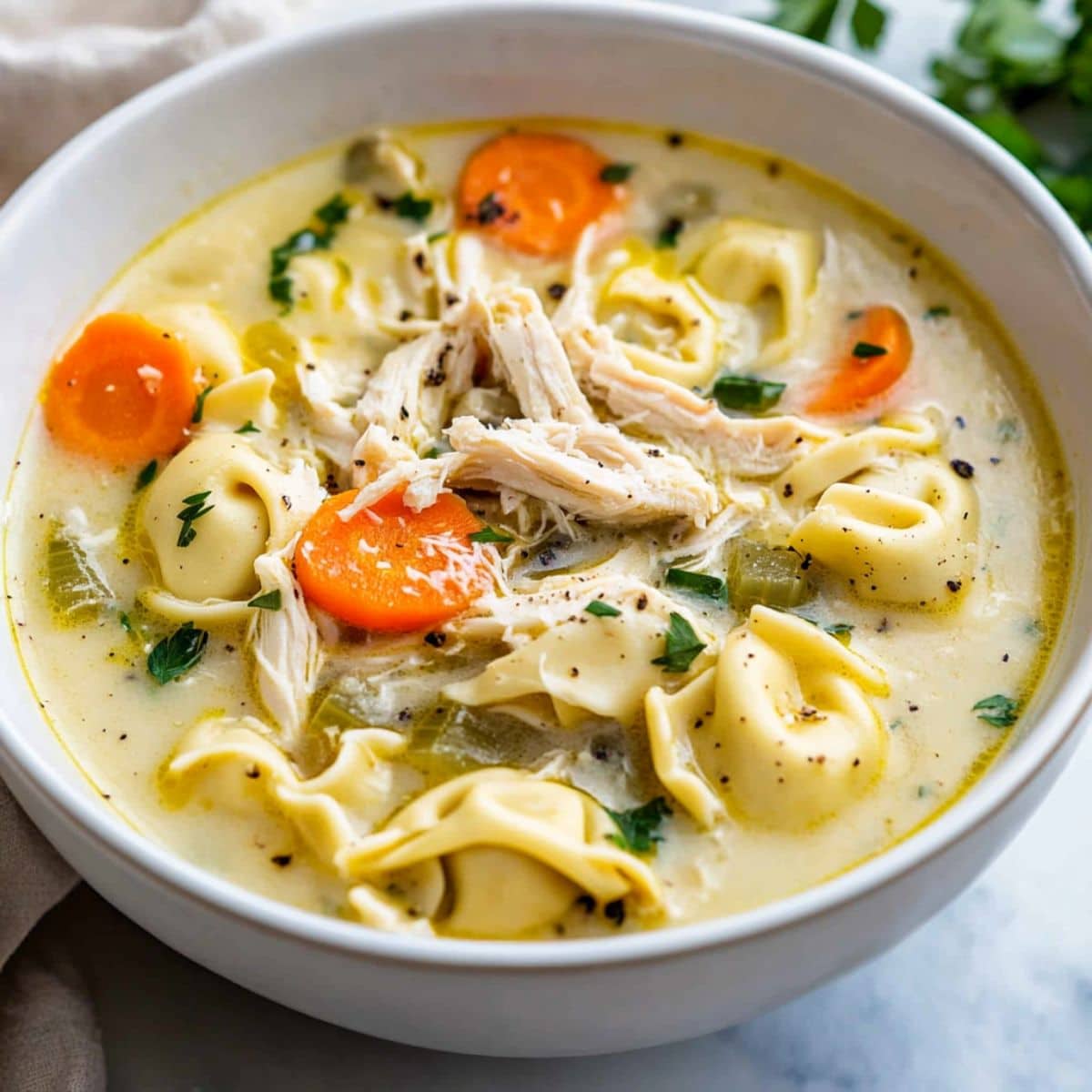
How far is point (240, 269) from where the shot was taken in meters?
4.30

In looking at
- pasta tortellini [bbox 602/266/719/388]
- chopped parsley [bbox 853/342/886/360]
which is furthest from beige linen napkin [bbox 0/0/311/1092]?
chopped parsley [bbox 853/342/886/360]

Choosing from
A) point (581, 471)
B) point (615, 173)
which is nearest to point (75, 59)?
point (615, 173)

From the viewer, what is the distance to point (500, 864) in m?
2.96

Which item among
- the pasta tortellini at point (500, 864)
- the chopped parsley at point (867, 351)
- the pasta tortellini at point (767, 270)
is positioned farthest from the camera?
the pasta tortellini at point (767, 270)

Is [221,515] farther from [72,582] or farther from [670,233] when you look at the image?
[670,233]

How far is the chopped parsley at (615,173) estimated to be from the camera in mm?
4496

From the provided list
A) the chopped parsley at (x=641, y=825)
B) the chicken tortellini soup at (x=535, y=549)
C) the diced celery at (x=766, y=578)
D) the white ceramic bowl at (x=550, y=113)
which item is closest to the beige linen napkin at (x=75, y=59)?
the white ceramic bowl at (x=550, y=113)

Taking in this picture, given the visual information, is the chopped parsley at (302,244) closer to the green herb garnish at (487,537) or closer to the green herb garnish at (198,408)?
the green herb garnish at (198,408)

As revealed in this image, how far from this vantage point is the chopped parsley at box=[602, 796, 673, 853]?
3.07 meters

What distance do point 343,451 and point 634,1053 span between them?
160 cm

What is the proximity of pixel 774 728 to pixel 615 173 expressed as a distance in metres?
2.03

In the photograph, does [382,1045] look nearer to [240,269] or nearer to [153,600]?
[153,600]

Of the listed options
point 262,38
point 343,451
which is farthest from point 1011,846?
point 262,38

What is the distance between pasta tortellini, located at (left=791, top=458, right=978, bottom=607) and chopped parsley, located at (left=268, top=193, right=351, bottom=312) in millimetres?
1592
